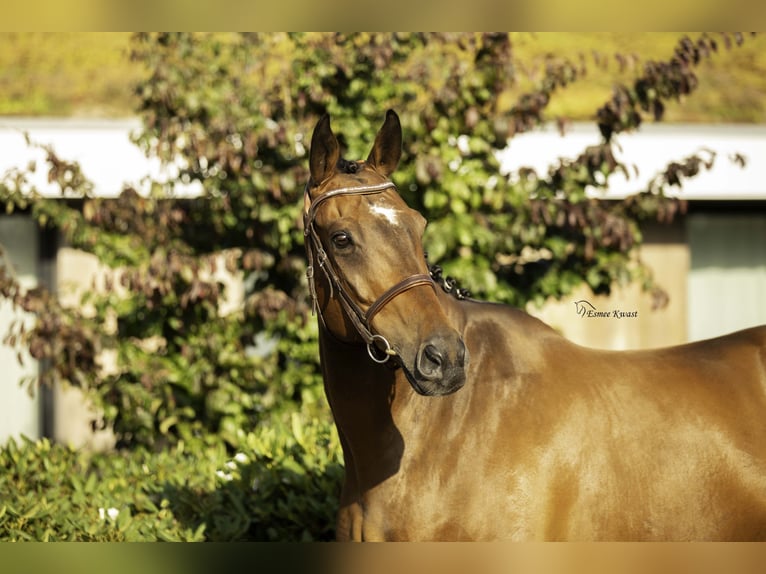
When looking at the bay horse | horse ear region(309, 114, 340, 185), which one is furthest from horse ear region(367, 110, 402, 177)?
horse ear region(309, 114, 340, 185)

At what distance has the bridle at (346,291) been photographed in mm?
2619

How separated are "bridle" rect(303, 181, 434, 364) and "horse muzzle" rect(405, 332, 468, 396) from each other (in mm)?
122

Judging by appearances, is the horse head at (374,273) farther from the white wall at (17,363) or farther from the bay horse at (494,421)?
the white wall at (17,363)

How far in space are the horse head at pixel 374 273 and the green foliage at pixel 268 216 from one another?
8.06ft

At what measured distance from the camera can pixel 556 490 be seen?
9.14ft

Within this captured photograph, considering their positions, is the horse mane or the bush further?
the bush

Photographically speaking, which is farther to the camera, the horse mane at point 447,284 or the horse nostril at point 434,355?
the horse mane at point 447,284

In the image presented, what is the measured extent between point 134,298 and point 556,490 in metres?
3.79

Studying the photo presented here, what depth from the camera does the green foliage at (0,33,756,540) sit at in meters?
5.47

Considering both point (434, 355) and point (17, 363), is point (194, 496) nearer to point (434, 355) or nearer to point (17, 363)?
point (434, 355)

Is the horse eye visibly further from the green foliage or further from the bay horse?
the green foliage

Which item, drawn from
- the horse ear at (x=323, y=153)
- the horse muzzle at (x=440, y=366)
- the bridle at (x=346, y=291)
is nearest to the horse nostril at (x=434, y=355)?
the horse muzzle at (x=440, y=366)
